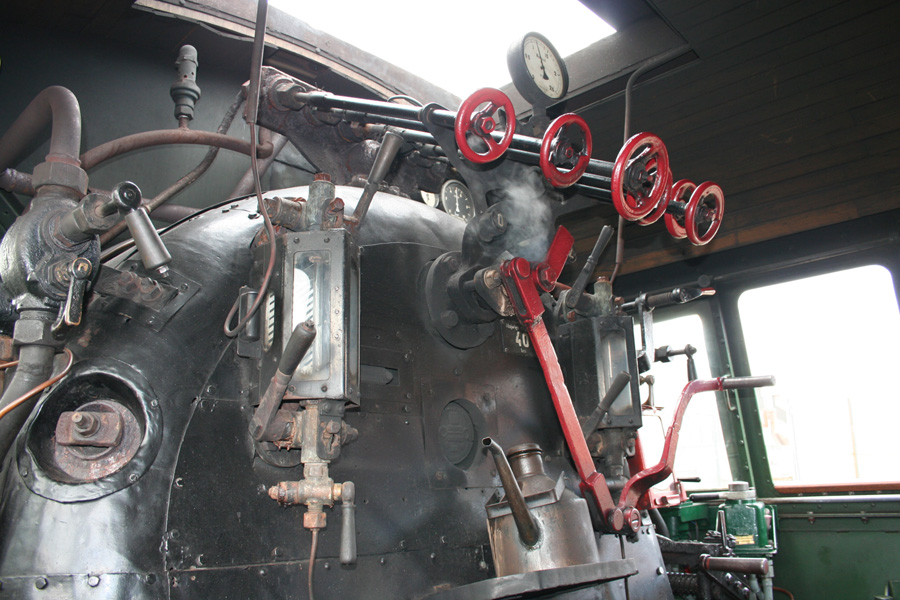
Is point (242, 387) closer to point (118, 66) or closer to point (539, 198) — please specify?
point (539, 198)

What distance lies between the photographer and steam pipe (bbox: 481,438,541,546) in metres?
1.85

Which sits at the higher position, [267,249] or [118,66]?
[118,66]

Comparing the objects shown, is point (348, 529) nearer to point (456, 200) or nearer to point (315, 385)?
point (315, 385)

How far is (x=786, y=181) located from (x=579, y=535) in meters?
3.30

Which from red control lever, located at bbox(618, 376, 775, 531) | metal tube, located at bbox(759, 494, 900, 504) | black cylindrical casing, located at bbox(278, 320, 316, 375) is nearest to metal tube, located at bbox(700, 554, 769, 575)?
red control lever, located at bbox(618, 376, 775, 531)

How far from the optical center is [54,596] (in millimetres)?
1468

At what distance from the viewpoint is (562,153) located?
6.61 ft

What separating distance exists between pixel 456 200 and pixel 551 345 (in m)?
1.23

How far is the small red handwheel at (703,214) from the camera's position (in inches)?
92.0

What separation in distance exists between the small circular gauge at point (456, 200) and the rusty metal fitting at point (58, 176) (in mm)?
1748

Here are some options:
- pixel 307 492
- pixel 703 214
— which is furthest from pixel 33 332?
pixel 703 214

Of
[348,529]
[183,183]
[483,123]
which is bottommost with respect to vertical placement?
[348,529]

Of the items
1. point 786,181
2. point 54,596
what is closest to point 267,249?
point 54,596

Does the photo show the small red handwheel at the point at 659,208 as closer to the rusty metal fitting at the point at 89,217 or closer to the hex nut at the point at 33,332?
the rusty metal fitting at the point at 89,217
